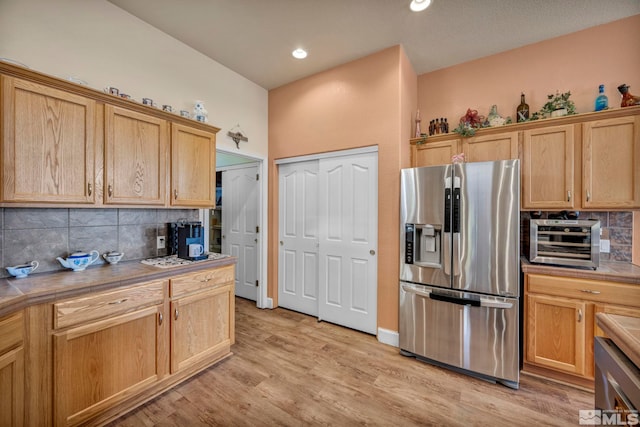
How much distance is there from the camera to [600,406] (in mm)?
971

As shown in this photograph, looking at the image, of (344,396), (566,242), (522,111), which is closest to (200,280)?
(344,396)

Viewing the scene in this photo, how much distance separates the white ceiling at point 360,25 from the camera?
87.9 inches

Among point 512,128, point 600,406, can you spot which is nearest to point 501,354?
point 600,406

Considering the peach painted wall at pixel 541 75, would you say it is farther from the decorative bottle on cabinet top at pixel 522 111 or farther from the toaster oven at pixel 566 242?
the toaster oven at pixel 566 242

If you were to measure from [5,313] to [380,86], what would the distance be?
10.8ft

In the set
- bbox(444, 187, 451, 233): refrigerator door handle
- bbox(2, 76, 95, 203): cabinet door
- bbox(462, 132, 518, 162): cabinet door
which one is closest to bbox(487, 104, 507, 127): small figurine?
bbox(462, 132, 518, 162): cabinet door

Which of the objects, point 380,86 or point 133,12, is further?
point 380,86

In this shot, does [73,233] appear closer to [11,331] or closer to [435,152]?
[11,331]

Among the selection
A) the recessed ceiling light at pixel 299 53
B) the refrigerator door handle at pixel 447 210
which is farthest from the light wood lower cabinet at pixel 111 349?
the recessed ceiling light at pixel 299 53

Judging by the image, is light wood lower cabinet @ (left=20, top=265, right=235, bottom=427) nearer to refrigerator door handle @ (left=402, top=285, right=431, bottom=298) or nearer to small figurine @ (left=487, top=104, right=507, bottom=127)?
refrigerator door handle @ (left=402, top=285, right=431, bottom=298)

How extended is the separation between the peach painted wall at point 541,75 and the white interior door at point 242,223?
258 centimetres

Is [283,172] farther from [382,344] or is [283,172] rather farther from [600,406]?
[600,406]

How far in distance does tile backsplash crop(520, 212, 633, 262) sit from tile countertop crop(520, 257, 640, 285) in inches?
4.0

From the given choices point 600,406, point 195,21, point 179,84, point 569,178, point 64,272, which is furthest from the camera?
point 179,84
